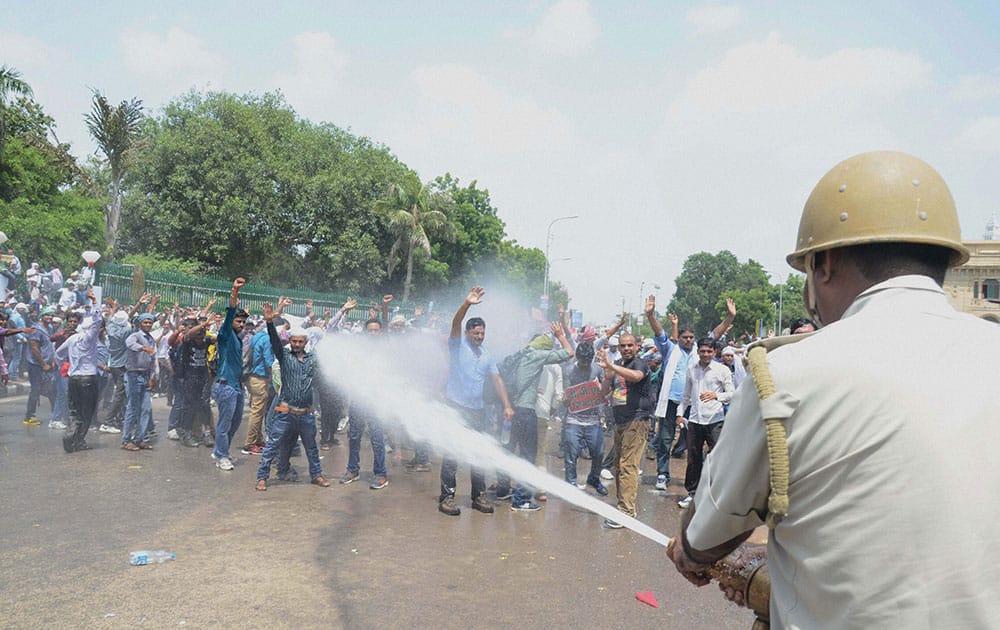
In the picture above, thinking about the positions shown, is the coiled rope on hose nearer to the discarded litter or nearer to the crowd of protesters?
the discarded litter

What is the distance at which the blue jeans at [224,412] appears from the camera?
9742mm

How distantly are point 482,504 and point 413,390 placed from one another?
3.45 m

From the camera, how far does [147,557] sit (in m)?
5.69

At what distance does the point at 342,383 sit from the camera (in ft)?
39.2

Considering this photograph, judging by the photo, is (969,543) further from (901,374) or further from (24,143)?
(24,143)

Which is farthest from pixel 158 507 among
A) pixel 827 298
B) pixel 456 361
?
pixel 827 298

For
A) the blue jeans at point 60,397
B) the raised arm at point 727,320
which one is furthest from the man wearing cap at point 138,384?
the raised arm at point 727,320

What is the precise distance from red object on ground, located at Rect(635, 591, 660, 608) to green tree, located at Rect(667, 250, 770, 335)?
258 feet

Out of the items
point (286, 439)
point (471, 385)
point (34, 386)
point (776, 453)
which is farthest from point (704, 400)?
point (34, 386)

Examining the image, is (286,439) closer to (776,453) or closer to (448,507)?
(448,507)

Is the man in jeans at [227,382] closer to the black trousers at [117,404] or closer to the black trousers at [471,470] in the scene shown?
the black trousers at [117,404]

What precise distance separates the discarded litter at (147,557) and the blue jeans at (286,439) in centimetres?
265

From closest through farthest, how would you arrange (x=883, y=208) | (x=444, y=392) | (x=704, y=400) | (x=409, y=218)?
(x=883, y=208), (x=704, y=400), (x=444, y=392), (x=409, y=218)

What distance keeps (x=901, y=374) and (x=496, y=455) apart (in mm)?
7659
